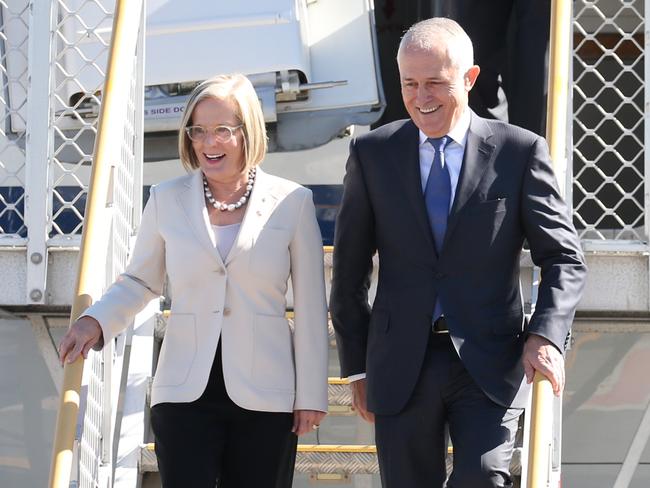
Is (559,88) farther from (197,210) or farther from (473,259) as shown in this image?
(197,210)

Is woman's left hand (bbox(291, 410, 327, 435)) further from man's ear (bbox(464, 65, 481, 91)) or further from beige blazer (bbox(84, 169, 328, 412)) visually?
man's ear (bbox(464, 65, 481, 91))

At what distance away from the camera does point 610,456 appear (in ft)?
18.5

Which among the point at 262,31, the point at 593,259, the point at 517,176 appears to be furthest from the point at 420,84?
the point at 262,31

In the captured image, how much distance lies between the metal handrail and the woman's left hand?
53 centimetres

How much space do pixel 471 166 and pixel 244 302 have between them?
651mm

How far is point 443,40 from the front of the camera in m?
2.94

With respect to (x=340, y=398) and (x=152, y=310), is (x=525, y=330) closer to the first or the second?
(x=340, y=398)

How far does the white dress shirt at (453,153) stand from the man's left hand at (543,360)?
41 cm

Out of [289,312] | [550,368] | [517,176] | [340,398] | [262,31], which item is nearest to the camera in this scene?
[550,368]

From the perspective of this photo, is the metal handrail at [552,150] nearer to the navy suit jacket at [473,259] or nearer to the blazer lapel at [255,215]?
the navy suit jacket at [473,259]

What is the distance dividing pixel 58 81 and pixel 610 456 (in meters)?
2.96

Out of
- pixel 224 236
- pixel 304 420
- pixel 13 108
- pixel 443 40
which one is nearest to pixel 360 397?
pixel 304 420

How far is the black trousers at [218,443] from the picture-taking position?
9.85ft

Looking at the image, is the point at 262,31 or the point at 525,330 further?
the point at 262,31
